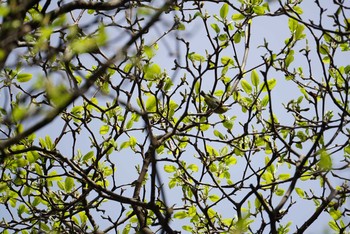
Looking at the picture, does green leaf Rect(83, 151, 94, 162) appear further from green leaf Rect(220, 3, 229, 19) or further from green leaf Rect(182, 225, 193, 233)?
green leaf Rect(220, 3, 229, 19)

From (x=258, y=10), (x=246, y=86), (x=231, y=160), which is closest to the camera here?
(x=258, y=10)

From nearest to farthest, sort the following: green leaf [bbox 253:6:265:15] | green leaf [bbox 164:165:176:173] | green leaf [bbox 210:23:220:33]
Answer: green leaf [bbox 253:6:265:15], green leaf [bbox 210:23:220:33], green leaf [bbox 164:165:176:173]

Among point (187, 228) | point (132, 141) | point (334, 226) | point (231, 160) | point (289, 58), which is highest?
point (132, 141)

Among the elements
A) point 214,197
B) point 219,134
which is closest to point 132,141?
point 219,134

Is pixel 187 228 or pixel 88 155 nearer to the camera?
pixel 88 155

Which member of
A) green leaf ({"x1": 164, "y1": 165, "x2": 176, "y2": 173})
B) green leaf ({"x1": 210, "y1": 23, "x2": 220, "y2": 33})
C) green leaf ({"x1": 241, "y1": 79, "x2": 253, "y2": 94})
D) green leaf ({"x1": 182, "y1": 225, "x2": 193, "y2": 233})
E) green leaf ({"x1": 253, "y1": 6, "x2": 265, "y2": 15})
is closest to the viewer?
green leaf ({"x1": 253, "y1": 6, "x2": 265, "y2": 15})

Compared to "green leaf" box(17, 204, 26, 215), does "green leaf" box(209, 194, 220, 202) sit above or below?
below

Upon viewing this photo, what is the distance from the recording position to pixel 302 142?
11.8 feet

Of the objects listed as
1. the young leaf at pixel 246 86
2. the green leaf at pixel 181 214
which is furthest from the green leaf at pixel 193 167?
the young leaf at pixel 246 86

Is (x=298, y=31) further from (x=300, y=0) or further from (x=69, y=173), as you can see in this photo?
(x=69, y=173)

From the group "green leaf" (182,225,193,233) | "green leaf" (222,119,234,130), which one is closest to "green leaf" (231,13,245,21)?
"green leaf" (222,119,234,130)

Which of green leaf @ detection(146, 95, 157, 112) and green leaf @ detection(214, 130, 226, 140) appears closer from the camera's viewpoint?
green leaf @ detection(146, 95, 157, 112)

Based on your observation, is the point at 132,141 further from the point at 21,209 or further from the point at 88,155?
the point at 21,209

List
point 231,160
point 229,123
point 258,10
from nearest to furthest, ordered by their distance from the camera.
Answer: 1. point 258,10
2. point 229,123
3. point 231,160
